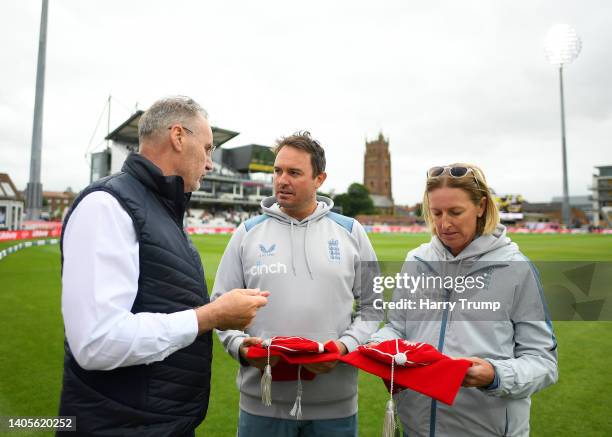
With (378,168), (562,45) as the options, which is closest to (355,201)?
(562,45)

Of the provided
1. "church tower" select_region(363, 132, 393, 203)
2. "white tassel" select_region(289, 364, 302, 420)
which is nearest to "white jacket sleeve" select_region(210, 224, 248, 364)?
"white tassel" select_region(289, 364, 302, 420)

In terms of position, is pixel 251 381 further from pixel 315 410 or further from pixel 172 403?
pixel 172 403

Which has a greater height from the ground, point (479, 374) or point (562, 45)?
point (562, 45)

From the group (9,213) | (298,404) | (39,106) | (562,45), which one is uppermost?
(562,45)

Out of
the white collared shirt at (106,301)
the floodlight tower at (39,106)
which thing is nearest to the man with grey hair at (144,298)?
the white collared shirt at (106,301)

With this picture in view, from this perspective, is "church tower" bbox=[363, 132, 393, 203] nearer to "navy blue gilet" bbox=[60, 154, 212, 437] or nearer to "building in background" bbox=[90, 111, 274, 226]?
"building in background" bbox=[90, 111, 274, 226]

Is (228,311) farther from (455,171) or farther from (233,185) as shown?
(233,185)

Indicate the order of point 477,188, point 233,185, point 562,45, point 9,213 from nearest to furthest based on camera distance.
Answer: point 477,188, point 9,213, point 562,45, point 233,185

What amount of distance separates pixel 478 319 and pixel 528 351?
263 mm

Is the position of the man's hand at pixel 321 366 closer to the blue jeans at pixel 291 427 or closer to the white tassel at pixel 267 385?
the white tassel at pixel 267 385

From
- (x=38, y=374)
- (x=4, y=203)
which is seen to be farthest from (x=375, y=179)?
(x=38, y=374)

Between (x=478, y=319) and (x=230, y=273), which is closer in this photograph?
(x=478, y=319)

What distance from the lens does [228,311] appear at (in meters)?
1.90

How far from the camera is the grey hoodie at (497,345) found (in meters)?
2.01
